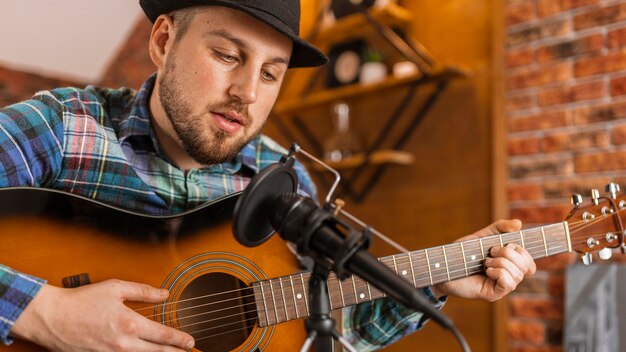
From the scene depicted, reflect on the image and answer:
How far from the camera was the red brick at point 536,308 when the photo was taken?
80.7 inches

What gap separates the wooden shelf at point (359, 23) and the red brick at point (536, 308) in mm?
1248

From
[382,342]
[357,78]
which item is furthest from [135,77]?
[382,342]

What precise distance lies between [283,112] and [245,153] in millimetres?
1635

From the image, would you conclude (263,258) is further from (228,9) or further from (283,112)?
(283,112)

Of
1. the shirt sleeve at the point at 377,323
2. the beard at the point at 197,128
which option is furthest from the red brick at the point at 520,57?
the beard at the point at 197,128

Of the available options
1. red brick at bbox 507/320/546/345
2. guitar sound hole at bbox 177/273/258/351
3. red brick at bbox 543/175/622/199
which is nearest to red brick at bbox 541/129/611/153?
red brick at bbox 543/175/622/199

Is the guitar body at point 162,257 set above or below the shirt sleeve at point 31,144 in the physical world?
below

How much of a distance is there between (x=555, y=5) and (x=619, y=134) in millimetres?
510

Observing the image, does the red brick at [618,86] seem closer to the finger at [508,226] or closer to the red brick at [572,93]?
the red brick at [572,93]

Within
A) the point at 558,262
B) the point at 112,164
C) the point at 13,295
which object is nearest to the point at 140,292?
the point at 13,295

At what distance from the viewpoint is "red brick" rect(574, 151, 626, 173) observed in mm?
1936

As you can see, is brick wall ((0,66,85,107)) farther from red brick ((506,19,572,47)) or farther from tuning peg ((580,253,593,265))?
tuning peg ((580,253,593,265))

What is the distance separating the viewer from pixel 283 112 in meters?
3.05

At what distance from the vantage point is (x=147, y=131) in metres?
1.31
